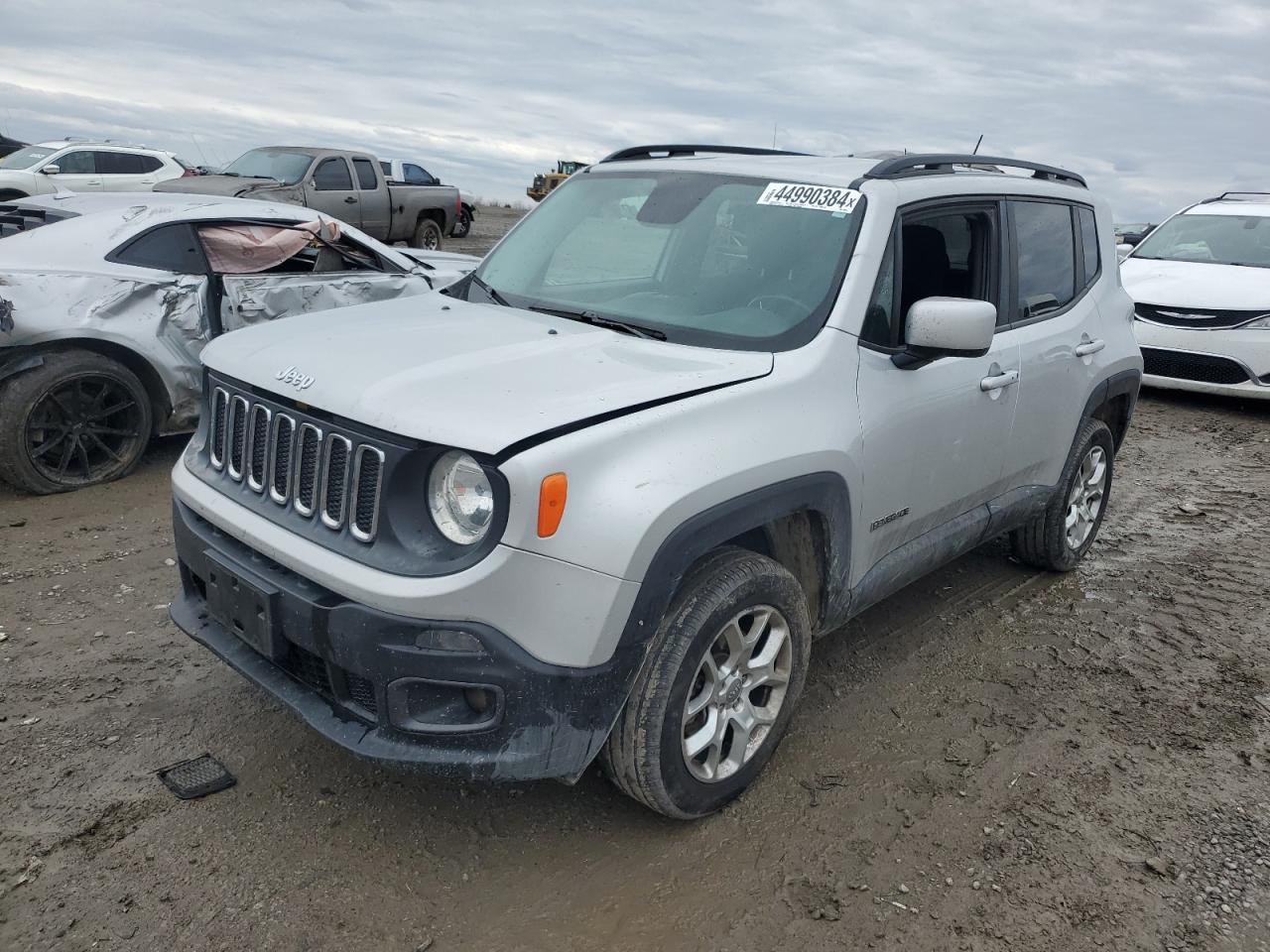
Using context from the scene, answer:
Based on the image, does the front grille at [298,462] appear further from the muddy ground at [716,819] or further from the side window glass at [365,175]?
the side window glass at [365,175]

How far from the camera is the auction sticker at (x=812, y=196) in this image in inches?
137

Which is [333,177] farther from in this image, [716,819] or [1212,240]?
[716,819]

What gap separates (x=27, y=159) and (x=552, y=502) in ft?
59.2

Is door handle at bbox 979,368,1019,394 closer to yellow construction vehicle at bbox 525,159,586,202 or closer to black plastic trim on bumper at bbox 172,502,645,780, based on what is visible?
black plastic trim on bumper at bbox 172,502,645,780

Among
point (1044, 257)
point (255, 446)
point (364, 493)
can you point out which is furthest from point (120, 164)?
point (364, 493)

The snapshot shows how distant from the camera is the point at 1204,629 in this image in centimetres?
475

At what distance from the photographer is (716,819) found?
314 centimetres

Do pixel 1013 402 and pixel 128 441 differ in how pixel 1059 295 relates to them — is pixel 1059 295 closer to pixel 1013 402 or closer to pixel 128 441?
pixel 1013 402

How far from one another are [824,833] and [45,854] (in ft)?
7.28

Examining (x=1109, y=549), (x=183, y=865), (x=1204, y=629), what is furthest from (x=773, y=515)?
(x=1109, y=549)

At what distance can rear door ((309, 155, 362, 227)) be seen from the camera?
46.1ft

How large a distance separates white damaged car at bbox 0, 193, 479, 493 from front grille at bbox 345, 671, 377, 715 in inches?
119

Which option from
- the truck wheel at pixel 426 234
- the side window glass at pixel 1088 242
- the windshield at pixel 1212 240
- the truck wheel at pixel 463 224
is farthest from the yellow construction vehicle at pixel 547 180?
the side window glass at pixel 1088 242

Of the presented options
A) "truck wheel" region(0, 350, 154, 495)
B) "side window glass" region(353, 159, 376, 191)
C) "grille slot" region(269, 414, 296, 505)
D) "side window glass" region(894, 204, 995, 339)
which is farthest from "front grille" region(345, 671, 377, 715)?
"side window glass" region(353, 159, 376, 191)
